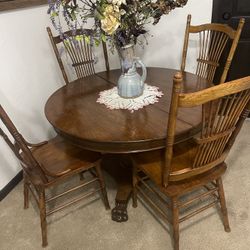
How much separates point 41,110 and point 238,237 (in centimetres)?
178

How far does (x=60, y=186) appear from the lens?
212 centimetres

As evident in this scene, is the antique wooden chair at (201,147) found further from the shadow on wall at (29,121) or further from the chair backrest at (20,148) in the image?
the shadow on wall at (29,121)

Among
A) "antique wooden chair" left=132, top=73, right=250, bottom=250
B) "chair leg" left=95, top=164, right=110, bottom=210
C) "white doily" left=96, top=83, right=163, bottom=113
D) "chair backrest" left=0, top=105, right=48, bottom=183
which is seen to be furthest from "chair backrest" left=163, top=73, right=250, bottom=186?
"chair backrest" left=0, top=105, right=48, bottom=183

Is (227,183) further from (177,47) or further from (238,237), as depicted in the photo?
(177,47)

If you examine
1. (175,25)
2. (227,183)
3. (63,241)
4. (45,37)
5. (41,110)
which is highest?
(45,37)

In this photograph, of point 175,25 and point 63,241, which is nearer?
point 63,241

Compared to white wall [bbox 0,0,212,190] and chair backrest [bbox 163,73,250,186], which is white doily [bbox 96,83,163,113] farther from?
white wall [bbox 0,0,212,190]

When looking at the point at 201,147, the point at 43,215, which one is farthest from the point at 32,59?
the point at 201,147

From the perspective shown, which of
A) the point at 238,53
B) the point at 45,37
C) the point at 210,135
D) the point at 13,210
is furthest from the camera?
the point at 238,53

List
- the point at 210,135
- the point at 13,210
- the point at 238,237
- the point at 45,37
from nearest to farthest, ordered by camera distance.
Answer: the point at 210,135 → the point at 238,237 → the point at 13,210 → the point at 45,37

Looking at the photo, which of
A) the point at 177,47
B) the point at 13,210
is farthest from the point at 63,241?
the point at 177,47

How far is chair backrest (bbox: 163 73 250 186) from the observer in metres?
1.01

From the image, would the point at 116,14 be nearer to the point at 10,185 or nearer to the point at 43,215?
the point at 43,215

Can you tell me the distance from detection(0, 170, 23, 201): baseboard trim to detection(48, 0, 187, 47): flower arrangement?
4.31ft
